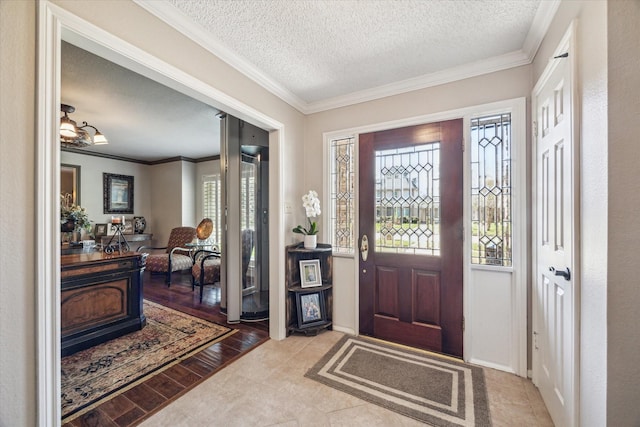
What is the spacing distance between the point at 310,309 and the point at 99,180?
18.5ft

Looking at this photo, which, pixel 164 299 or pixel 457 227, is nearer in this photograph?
pixel 457 227

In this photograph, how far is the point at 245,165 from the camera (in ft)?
10.6

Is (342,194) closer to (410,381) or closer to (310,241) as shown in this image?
(310,241)

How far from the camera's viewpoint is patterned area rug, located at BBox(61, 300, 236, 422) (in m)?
1.80

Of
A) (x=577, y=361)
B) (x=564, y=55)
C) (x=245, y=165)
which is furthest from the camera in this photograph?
(x=245, y=165)

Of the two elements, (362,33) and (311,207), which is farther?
(311,207)

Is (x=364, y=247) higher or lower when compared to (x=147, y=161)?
lower

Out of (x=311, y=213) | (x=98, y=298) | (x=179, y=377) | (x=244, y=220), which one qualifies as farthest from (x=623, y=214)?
(x=98, y=298)

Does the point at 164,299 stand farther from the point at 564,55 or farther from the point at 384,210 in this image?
Result: the point at 564,55

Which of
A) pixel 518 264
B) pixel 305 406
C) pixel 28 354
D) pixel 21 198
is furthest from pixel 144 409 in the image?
pixel 518 264

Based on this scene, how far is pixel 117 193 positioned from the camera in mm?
5801

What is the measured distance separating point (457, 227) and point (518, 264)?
51 centimetres

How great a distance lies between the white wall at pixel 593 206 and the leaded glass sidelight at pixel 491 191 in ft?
2.92

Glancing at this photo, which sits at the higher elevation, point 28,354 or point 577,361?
point 28,354
